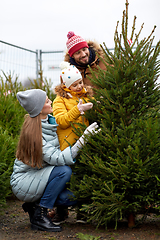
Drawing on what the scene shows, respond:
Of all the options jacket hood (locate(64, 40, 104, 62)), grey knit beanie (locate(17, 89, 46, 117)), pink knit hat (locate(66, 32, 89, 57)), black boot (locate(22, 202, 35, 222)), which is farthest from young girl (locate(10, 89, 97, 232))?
jacket hood (locate(64, 40, 104, 62))

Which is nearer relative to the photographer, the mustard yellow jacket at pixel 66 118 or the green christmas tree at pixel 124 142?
the green christmas tree at pixel 124 142

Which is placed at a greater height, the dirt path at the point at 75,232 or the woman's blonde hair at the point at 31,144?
the woman's blonde hair at the point at 31,144

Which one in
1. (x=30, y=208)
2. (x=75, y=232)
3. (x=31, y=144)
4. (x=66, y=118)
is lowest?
(x=75, y=232)

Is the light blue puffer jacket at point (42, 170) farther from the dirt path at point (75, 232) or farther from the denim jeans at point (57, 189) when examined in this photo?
the dirt path at point (75, 232)

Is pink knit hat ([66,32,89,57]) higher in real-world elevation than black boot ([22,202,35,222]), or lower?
higher

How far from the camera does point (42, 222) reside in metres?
3.12

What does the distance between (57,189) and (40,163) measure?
1.08 ft

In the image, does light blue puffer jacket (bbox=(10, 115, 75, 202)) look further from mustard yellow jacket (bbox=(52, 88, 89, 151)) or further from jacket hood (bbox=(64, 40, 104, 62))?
jacket hood (bbox=(64, 40, 104, 62))

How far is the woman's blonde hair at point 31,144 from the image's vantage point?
9.84ft

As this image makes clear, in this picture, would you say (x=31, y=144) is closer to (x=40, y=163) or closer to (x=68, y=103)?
(x=40, y=163)

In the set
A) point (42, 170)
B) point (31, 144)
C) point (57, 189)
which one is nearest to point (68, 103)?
point (31, 144)

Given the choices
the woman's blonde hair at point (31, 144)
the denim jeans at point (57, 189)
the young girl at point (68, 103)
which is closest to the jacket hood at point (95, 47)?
the young girl at point (68, 103)

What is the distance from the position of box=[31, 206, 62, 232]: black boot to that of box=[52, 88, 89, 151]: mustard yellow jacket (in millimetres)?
701

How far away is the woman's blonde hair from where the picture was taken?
3.00 meters
